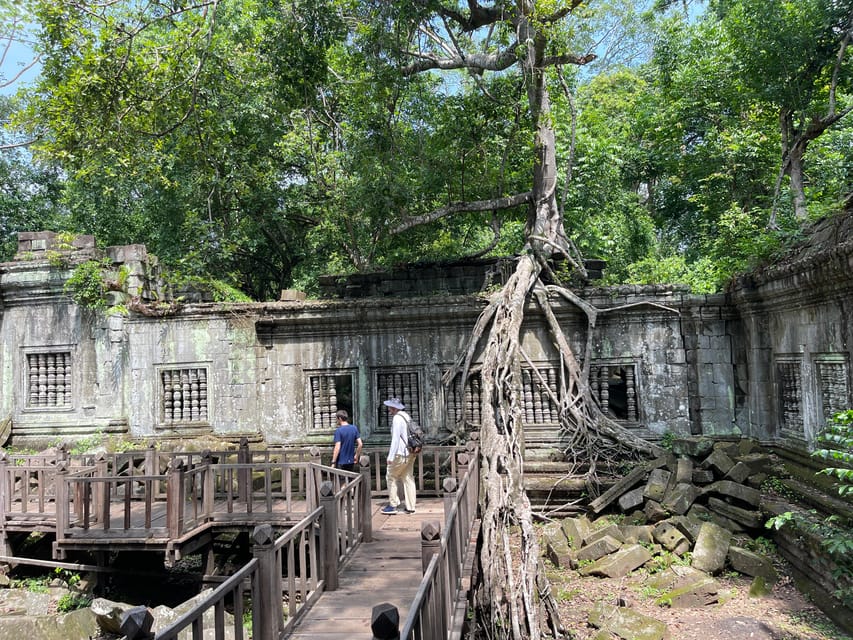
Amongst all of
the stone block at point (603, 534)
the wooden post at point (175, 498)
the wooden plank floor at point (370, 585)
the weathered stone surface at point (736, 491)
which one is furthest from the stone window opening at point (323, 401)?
the weathered stone surface at point (736, 491)

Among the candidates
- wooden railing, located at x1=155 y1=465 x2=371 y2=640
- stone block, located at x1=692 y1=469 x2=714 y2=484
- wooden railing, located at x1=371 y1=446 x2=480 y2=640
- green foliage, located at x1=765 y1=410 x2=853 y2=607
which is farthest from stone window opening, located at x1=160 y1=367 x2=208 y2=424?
green foliage, located at x1=765 y1=410 x2=853 y2=607

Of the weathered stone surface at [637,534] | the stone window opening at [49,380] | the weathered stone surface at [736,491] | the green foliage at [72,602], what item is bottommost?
the green foliage at [72,602]

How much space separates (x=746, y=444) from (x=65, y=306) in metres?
11.7

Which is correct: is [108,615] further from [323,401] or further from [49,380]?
[49,380]

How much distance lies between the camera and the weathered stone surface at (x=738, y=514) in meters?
7.36

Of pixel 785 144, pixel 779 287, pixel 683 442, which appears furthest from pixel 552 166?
pixel 683 442

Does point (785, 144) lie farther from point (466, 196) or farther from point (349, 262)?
point (349, 262)

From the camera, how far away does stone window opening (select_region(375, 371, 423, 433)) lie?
33.3ft

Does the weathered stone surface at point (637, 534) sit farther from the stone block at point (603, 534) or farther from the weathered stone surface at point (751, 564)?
the weathered stone surface at point (751, 564)

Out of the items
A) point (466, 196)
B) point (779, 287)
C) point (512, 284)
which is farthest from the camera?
point (466, 196)

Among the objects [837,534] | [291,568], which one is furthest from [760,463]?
[291,568]

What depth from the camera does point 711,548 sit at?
22.5 feet

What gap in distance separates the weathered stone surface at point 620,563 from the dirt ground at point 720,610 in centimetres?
7

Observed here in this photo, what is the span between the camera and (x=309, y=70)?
894 centimetres
